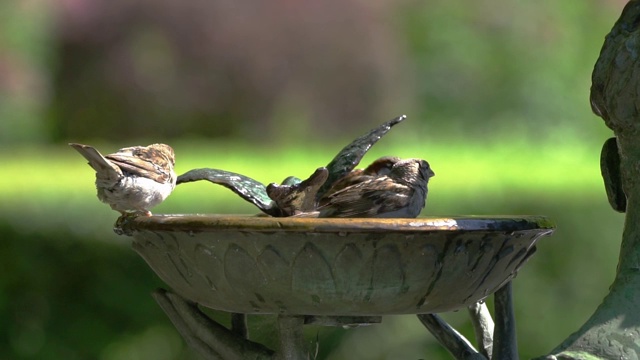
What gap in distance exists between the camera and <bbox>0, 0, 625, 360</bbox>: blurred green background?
16.3ft

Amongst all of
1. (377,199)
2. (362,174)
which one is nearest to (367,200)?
(377,199)

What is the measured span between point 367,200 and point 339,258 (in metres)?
0.25

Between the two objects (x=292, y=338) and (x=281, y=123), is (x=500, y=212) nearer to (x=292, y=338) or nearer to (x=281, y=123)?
(x=292, y=338)

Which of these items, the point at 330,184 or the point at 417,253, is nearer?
the point at 417,253

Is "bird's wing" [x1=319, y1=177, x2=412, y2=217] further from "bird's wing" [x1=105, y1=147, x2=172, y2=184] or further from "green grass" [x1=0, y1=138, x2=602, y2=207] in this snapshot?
"green grass" [x1=0, y1=138, x2=602, y2=207]

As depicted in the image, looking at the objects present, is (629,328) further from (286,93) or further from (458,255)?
(286,93)

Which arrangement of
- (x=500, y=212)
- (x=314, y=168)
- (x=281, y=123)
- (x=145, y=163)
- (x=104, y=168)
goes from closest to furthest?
1. (x=104, y=168)
2. (x=145, y=163)
3. (x=500, y=212)
4. (x=314, y=168)
5. (x=281, y=123)

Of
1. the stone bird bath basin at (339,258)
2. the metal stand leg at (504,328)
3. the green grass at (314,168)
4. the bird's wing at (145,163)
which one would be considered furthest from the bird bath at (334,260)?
the green grass at (314,168)

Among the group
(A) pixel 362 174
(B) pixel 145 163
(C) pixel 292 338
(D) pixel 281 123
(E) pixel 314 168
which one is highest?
(D) pixel 281 123

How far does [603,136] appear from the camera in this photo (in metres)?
9.45

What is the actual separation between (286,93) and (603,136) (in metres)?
2.78

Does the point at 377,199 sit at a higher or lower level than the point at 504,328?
higher

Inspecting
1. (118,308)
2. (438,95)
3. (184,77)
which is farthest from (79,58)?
(118,308)

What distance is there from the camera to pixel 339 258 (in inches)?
80.7
